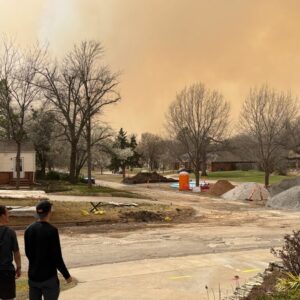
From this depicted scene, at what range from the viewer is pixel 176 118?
6094 centimetres

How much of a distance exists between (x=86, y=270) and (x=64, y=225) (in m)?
10.9

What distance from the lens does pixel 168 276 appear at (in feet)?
41.4

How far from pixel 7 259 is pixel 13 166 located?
44.3 meters

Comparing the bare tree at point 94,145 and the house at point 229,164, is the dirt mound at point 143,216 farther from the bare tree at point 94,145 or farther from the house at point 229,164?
the house at point 229,164

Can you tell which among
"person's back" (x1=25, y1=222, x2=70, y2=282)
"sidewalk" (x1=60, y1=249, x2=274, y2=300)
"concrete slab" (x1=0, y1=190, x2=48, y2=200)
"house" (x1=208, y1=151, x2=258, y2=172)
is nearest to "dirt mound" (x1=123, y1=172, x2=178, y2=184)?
"concrete slab" (x1=0, y1=190, x2=48, y2=200)

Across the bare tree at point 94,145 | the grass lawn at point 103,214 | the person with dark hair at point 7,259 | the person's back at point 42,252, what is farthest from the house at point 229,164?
the person's back at point 42,252

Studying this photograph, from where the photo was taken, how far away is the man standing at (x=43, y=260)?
5.92m

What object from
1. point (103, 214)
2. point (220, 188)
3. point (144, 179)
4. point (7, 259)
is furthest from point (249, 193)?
point (7, 259)

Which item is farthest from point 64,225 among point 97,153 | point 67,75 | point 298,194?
point 97,153

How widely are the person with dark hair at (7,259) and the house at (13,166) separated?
1695 inches

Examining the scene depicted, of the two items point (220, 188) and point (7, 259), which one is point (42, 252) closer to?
point (7, 259)

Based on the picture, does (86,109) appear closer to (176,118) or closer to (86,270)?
(176,118)

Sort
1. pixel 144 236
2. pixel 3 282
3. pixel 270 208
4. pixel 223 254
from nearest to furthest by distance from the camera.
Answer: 1. pixel 3 282
2. pixel 223 254
3. pixel 144 236
4. pixel 270 208

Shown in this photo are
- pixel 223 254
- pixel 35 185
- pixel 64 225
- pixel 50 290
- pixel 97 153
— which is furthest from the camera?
pixel 97 153
